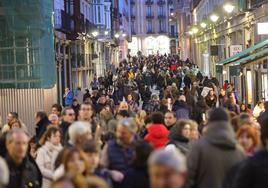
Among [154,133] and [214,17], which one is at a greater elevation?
[214,17]

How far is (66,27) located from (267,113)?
23.8m

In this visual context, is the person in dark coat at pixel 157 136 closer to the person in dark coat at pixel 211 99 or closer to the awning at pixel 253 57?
the awning at pixel 253 57

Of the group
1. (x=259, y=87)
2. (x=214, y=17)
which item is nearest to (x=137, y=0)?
(x=214, y=17)

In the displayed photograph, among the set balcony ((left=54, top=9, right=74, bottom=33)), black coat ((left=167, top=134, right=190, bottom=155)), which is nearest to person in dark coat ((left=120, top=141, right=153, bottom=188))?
black coat ((left=167, top=134, right=190, bottom=155))

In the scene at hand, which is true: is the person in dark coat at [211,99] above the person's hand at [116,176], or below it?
above

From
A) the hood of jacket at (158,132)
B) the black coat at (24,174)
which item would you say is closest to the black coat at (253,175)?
the black coat at (24,174)

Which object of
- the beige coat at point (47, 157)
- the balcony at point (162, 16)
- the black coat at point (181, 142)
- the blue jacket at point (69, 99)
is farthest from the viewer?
the balcony at point (162, 16)

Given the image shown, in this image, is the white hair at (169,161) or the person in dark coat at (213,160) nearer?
the white hair at (169,161)

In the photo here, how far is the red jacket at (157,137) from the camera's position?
10469 millimetres

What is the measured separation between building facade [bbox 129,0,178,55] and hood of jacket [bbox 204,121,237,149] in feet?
448

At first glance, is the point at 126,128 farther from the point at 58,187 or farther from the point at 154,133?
the point at 58,187

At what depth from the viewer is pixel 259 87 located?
96.2 feet

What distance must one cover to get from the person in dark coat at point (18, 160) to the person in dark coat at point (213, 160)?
188 centimetres

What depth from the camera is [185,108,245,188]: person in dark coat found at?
7.85m
